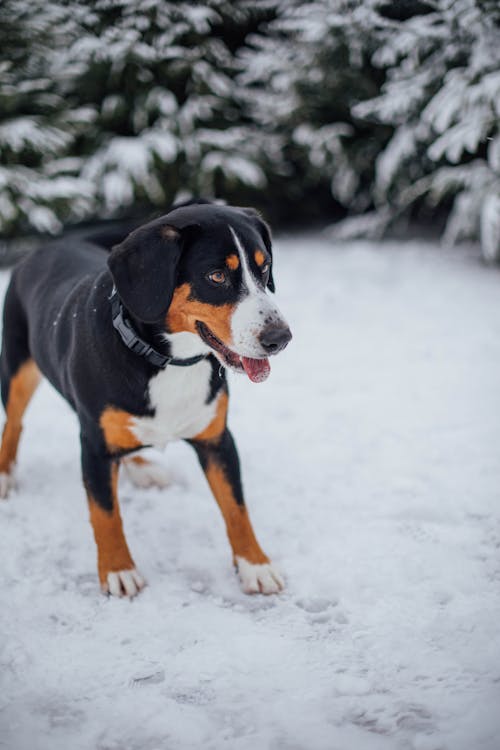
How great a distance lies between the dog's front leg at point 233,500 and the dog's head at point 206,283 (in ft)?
1.61

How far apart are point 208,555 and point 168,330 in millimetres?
1137

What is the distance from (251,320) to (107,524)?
3.53ft

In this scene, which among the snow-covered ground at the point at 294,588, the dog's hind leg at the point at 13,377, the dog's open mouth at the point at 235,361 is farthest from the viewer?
the dog's hind leg at the point at 13,377

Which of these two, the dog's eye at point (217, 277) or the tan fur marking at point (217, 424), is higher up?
the dog's eye at point (217, 277)

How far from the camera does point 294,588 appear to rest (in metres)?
2.69

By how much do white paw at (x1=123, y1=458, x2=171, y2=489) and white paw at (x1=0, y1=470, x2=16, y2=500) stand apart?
600 mm

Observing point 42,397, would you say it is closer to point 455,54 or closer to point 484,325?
point 484,325

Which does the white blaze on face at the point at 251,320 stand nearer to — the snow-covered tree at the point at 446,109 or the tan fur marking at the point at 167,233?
the tan fur marking at the point at 167,233

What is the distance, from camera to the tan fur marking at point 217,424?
2643 millimetres

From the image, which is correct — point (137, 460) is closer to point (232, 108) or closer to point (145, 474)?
point (145, 474)

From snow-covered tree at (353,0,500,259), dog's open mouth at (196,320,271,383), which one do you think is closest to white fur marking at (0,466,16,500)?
dog's open mouth at (196,320,271,383)

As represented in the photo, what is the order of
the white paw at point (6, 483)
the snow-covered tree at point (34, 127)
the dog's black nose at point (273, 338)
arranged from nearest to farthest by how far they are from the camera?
the dog's black nose at point (273, 338)
the white paw at point (6, 483)
the snow-covered tree at point (34, 127)

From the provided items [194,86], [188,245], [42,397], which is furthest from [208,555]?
[194,86]

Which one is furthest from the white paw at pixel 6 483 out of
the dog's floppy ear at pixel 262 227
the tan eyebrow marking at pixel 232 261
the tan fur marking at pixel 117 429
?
the tan eyebrow marking at pixel 232 261
